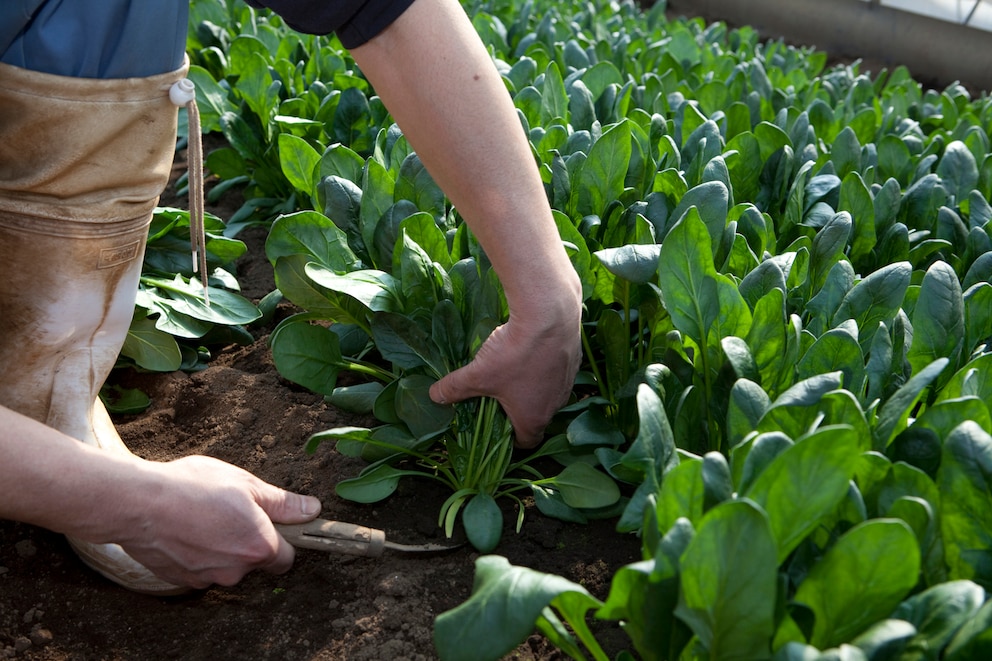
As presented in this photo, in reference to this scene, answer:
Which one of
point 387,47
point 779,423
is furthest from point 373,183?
point 779,423

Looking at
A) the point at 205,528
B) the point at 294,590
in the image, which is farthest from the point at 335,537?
the point at 205,528

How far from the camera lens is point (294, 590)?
5.19ft

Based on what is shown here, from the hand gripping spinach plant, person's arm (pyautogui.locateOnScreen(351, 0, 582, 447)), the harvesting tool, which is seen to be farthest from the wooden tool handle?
person's arm (pyautogui.locateOnScreen(351, 0, 582, 447))

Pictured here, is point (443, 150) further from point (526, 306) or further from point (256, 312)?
point (256, 312)

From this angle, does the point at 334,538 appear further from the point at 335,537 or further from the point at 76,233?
the point at 76,233

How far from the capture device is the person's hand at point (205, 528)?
1402 millimetres

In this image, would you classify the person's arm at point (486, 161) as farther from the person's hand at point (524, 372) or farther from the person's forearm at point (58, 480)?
the person's forearm at point (58, 480)

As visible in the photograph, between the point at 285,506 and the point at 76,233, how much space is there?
23.4 inches

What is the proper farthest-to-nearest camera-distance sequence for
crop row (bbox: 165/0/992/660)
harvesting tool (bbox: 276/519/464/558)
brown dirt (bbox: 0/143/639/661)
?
harvesting tool (bbox: 276/519/464/558) → brown dirt (bbox: 0/143/639/661) → crop row (bbox: 165/0/992/660)

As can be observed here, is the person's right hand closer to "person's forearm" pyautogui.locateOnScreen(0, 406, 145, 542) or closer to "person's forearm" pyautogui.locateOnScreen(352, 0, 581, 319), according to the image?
"person's forearm" pyautogui.locateOnScreen(352, 0, 581, 319)

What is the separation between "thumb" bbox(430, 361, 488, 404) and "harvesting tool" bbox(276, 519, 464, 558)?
25cm

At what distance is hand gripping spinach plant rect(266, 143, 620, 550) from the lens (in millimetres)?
1678

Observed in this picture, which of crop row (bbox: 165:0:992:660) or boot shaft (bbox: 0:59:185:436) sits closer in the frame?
crop row (bbox: 165:0:992:660)

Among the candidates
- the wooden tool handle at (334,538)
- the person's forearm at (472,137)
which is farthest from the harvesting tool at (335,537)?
the person's forearm at (472,137)
